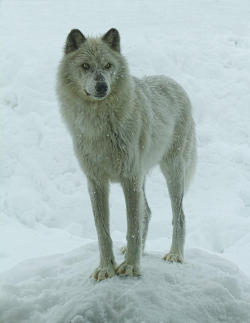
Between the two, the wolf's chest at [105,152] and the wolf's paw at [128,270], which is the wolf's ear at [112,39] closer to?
the wolf's chest at [105,152]

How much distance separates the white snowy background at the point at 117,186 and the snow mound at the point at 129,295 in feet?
0.05

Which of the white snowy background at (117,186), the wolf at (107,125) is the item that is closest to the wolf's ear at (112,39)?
the wolf at (107,125)

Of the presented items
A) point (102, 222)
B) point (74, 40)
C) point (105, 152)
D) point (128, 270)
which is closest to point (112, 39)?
point (74, 40)

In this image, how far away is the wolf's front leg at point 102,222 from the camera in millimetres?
2867

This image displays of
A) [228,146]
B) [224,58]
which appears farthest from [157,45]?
[228,146]

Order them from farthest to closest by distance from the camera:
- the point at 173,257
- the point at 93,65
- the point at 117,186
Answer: the point at 117,186
the point at 173,257
the point at 93,65

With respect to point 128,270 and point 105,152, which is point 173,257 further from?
point 105,152

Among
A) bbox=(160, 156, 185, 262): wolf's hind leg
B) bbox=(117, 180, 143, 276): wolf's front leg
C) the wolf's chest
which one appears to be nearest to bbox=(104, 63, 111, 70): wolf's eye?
the wolf's chest

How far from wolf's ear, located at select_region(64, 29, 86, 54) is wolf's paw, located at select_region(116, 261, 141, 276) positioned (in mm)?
1566

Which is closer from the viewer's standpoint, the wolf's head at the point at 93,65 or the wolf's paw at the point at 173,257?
the wolf's head at the point at 93,65

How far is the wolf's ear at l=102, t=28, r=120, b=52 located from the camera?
279 cm

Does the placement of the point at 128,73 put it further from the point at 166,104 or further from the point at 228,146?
the point at 228,146

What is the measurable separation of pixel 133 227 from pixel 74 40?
1.38m

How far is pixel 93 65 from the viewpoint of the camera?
2566mm
